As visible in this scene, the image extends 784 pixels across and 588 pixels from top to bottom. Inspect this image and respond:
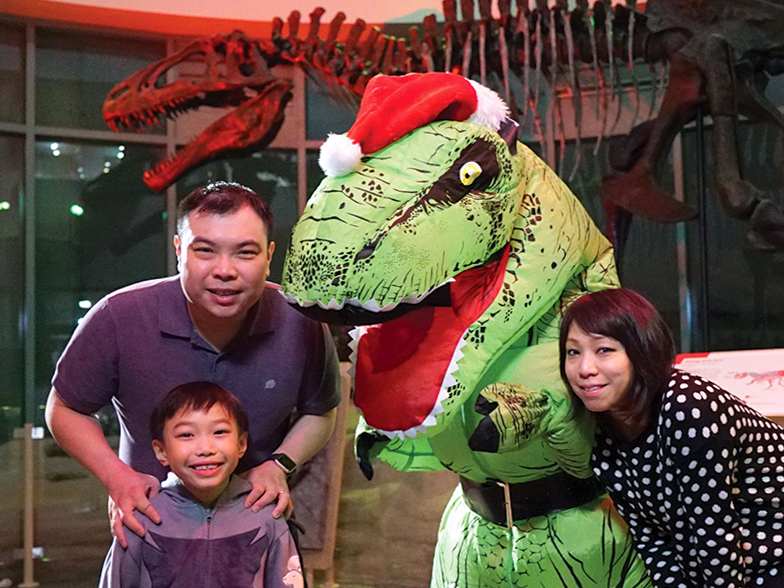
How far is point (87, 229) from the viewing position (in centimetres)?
404

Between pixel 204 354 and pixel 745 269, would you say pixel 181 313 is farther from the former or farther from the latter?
pixel 745 269

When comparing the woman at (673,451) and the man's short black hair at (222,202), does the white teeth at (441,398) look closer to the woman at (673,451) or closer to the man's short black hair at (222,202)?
the woman at (673,451)

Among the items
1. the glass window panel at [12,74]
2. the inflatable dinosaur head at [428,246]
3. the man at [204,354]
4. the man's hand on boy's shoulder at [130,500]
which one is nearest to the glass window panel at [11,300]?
the glass window panel at [12,74]

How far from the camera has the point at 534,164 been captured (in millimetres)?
1203

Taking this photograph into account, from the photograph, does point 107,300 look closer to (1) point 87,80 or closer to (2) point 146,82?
→ (2) point 146,82

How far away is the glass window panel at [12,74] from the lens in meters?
3.89

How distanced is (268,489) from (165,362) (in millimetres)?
280

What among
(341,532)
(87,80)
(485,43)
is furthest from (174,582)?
(87,80)

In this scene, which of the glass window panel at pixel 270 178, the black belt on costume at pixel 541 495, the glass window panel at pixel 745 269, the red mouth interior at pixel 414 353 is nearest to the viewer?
the red mouth interior at pixel 414 353

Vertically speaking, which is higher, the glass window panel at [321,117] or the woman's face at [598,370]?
the glass window panel at [321,117]

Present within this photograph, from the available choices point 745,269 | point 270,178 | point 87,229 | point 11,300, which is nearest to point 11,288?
point 11,300

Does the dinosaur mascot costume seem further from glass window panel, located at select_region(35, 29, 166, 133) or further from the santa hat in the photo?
glass window panel, located at select_region(35, 29, 166, 133)

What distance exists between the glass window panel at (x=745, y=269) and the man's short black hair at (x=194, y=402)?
103 inches

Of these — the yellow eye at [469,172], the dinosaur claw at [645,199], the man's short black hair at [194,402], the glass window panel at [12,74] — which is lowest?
the man's short black hair at [194,402]
